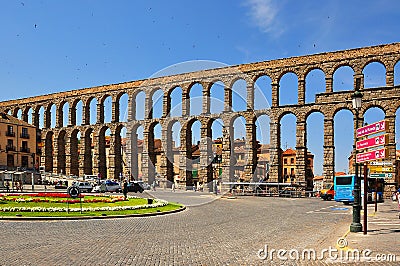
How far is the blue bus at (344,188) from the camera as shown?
39.5m

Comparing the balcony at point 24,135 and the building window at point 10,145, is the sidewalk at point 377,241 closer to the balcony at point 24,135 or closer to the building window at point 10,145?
the building window at point 10,145

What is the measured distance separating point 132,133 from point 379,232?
6198 centimetres

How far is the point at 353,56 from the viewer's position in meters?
57.2

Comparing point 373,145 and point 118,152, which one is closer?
point 373,145

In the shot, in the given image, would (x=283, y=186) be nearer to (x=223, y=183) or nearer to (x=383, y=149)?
(x=223, y=183)

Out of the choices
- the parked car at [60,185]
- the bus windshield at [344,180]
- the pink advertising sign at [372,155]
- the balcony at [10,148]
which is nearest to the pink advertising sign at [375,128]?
the pink advertising sign at [372,155]

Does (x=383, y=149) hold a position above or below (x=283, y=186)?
above

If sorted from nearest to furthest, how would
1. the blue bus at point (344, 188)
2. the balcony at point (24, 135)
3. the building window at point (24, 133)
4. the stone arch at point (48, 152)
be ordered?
the blue bus at point (344, 188), the balcony at point (24, 135), the building window at point (24, 133), the stone arch at point (48, 152)

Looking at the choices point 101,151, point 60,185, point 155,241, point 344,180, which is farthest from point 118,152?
point 155,241

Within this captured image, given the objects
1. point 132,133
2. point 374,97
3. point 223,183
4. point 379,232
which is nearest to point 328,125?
point 374,97

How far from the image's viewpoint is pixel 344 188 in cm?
4022

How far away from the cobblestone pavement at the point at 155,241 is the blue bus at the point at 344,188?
20.0 meters

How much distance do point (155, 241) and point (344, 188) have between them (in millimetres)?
30127

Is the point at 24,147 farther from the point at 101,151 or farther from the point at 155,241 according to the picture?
the point at 155,241
